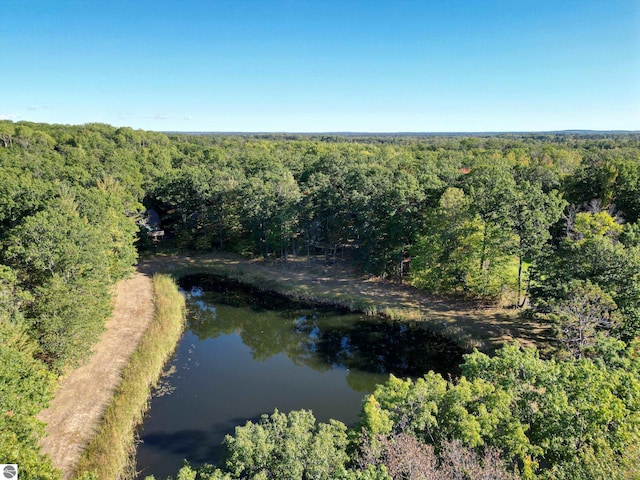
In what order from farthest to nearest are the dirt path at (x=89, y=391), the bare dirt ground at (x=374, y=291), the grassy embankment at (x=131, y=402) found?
the bare dirt ground at (x=374, y=291) < the dirt path at (x=89, y=391) < the grassy embankment at (x=131, y=402)

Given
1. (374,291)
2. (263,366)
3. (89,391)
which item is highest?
(89,391)

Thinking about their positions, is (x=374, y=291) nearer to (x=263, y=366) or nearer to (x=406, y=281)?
(x=406, y=281)

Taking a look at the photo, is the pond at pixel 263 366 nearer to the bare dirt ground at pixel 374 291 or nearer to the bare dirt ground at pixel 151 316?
the bare dirt ground at pixel 374 291

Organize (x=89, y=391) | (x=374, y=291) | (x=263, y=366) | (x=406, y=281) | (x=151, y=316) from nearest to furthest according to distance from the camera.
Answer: (x=89, y=391) < (x=263, y=366) < (x=151, y=316) < (x=374, y=291) < (x=406, y=281)

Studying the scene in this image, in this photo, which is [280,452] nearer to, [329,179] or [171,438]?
[171,438]

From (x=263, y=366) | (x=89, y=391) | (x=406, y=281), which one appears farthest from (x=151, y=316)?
(x=406, y=281)

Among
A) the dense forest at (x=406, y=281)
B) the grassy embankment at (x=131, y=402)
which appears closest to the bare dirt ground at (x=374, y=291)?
the dense forest at (x=406, y=281)

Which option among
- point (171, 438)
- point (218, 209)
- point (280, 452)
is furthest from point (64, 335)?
point (218, 209)
